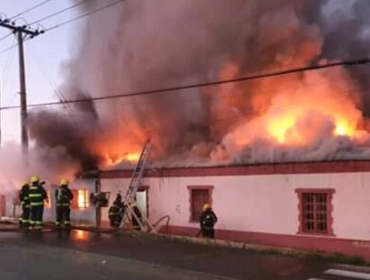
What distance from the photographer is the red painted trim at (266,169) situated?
14914 millimetres

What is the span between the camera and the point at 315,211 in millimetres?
15586

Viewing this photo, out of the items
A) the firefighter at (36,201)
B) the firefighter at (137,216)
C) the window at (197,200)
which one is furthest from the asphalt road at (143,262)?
the window at (197,200)

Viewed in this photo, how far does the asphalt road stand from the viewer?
8922 mm

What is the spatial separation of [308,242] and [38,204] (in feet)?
26.1

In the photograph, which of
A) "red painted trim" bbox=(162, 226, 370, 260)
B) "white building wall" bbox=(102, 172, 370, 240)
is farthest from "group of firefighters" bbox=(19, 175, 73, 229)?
"red painted trim" bbox=(162, 226, 370, 260)

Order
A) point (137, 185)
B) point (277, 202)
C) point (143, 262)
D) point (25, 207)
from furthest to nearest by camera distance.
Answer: point (137, 185), point (25, 207), point (277, 202), point (143, 262)

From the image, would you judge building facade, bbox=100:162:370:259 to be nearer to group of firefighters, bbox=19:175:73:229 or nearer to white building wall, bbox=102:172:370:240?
white building wall, bbox=102:172:370:240

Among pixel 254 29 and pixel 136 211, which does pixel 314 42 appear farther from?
pixel 136 211

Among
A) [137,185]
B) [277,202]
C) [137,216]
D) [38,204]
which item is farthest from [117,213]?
[277,202]

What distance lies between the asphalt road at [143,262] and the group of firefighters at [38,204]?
269 centimetres

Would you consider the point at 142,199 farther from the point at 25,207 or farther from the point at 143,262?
the point at 143,262

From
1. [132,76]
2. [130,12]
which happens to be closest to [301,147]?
[132,76]

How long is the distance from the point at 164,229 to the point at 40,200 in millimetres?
5532

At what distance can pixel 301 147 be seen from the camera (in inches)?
683
